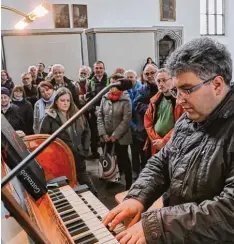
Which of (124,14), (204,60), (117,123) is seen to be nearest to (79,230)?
(204,60)

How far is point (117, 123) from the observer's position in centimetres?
379

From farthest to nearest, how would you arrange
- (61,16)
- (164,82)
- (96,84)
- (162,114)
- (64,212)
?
1. (61,16)
2. (96,84)
3. (162,114)
4. (164,82)
5. (64,212)

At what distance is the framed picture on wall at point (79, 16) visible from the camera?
400 inches

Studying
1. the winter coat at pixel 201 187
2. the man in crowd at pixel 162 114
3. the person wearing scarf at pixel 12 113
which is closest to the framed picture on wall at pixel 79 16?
the person wearing scarf at pixel 12 113

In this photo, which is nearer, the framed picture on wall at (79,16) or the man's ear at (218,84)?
the man's ear at (218,84)

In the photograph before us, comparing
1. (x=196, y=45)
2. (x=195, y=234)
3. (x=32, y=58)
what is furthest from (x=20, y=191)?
(x=32, y=58)

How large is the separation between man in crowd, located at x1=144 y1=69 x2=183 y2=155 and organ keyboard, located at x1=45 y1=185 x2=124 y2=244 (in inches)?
55.6

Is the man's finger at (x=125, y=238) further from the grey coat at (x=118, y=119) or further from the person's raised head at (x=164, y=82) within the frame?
the grey coat at (x=118, y=119)

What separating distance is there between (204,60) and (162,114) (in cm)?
191

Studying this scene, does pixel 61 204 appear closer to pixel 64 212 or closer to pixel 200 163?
pixel 64 212

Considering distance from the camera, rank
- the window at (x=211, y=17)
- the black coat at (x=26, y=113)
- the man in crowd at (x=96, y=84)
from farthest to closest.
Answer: the window at (x=211, y=17) < the man in crowd at (x=96, y=84) < the black coat at (x=26, y=113)

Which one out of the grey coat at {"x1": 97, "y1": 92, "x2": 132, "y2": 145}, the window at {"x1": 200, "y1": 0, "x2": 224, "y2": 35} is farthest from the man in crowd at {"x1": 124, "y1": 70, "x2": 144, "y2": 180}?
the window at {"x1": 200, "y1": 0, "x2": 224, "y2": 35}

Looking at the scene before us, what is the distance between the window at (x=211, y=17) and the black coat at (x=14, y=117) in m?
11.7

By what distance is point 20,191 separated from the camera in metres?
1.40
